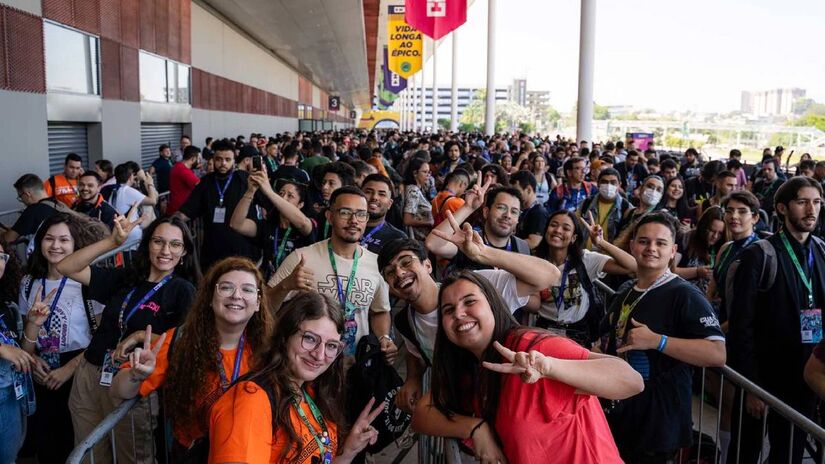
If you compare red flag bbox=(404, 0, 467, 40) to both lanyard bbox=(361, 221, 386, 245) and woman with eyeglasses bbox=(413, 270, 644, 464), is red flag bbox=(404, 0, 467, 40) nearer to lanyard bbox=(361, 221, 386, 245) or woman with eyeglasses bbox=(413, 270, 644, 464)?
lanyard bbox=(361, 221, 386, 245)

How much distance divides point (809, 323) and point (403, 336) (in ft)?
8.40

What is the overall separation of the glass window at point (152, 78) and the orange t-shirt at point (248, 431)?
15465mm

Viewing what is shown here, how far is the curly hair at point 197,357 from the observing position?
10.6ft

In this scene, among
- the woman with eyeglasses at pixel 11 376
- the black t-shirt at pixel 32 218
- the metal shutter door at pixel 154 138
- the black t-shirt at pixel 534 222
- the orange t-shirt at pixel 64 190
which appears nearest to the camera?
the woman with eyeglasses at pixel 11 376

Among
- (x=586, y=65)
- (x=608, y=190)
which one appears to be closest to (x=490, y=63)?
(x=586, y=65)

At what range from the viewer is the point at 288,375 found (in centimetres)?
289

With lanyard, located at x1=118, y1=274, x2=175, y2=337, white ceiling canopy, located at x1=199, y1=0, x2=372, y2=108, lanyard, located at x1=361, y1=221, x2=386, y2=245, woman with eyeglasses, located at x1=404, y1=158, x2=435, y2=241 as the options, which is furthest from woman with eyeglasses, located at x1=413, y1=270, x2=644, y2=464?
white ceiling canopy, located at x1=199, y1=0, x2=372, y2=108

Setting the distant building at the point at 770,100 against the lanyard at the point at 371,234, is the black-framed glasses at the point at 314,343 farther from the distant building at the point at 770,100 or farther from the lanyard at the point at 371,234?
the distant building at the point at 770,100

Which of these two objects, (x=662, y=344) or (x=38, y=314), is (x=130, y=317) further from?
(x=662, y=344)

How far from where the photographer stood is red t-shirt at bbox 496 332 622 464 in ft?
8.24

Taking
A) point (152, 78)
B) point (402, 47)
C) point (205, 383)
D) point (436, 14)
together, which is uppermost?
point (402, 47)

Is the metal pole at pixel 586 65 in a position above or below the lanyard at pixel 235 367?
above

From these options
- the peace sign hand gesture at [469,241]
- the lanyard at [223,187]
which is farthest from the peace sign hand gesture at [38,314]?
the lanyard at [223,187]

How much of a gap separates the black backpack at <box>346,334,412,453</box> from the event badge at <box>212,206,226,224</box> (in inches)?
156
